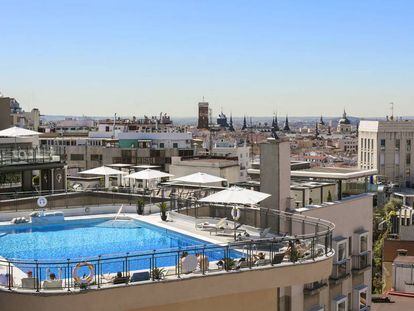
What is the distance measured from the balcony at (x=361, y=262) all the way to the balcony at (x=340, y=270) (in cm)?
75

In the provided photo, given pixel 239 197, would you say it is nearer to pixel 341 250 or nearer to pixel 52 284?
pixel 341 250

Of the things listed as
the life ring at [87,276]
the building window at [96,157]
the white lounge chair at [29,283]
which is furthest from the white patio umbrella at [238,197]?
the building window at [96,157]

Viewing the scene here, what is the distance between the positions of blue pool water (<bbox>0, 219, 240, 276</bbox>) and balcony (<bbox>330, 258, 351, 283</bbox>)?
3425 mm

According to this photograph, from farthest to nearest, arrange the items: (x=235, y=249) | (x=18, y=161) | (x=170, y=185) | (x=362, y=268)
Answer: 1. (x=18, y=161)
2. (x=170, y=185)
3. (x=362, y=268)
4. (x=235, y=249)

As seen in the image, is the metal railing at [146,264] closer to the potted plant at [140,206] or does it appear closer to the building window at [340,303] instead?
the building window at [340,303]

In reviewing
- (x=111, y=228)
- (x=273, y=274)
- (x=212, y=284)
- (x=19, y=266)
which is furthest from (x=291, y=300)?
(x=111, y=228)

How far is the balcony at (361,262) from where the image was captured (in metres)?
17.4

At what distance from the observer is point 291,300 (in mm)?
12969

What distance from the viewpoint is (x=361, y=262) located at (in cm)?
1761

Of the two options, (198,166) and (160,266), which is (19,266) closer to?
(160,266)

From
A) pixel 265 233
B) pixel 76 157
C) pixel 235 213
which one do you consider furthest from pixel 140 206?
pixel 76 157

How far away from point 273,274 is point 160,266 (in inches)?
80.9

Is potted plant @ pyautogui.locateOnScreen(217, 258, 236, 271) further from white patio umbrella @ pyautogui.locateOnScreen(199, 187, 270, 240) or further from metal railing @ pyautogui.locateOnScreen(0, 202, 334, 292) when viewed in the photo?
white patio umbrella @ pyautogui.locateOnScreen(199, 187, 270, 240)

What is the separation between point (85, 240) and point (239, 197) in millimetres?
4158
